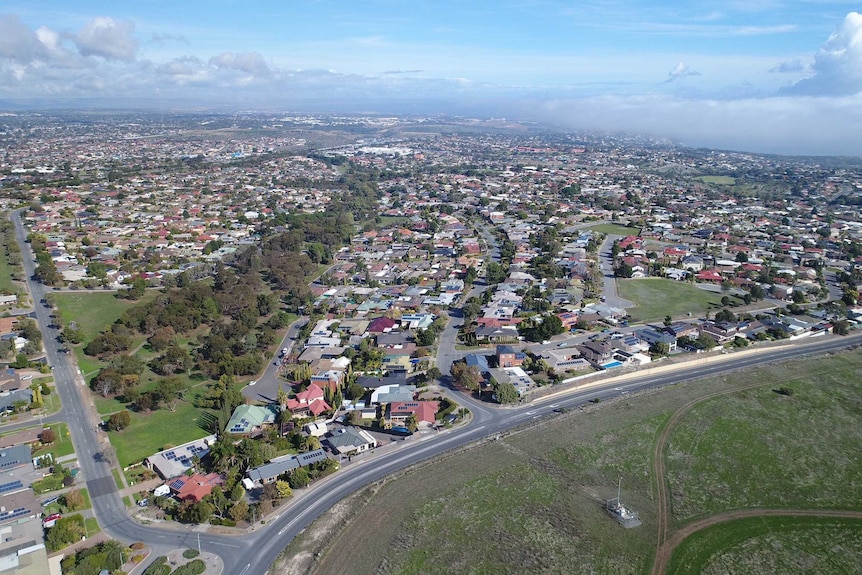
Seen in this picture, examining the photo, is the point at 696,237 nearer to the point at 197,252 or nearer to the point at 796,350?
the point at 796,350

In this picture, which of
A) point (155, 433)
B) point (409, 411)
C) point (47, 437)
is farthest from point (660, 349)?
point (47, 437)

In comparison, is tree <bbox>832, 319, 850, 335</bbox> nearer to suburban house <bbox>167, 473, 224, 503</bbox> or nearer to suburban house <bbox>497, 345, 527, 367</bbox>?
suburban house <bbox>497, 345, 527, 367</bbox>

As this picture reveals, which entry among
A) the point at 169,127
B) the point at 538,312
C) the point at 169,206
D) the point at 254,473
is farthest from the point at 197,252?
the point at 169,127

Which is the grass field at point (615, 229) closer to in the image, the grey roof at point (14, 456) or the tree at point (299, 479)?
the tree at point (299, 479)

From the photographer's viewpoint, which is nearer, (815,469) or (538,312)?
(815,469)

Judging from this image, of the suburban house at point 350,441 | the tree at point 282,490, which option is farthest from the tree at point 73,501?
the suburban house at point 350,441
